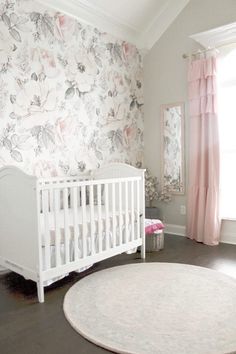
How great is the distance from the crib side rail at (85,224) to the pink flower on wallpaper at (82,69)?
118 centimetres

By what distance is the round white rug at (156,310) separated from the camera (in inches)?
61.5

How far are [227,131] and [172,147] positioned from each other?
71cm

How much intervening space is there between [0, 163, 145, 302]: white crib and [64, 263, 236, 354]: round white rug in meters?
0.21

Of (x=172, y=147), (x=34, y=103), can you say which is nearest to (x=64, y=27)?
(x=34, y=103)

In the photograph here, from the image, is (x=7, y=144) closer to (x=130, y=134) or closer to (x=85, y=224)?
(x=85, y=224)

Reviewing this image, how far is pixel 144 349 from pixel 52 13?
2942 mm

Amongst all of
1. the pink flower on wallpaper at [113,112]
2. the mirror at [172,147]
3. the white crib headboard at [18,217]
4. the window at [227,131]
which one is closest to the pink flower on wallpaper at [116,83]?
the pink flower on wallpaper at [113,112]

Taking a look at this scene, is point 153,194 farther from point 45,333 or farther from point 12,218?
point 45,333

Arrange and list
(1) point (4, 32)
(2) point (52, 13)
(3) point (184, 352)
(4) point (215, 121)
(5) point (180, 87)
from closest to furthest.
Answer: (3) point (184, 352) < (1) point (4, 32) < (2) point (52, 13) < (4) point (215, 121) < (5) point (180, 87)

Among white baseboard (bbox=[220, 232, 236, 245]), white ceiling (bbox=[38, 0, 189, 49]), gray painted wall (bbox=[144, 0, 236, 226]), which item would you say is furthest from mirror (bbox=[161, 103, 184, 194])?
white ceiling (bbox=[38, 0, 189, 49])

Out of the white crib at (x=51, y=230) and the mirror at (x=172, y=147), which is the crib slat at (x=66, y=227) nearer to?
the white crib at (x=51, y=230)

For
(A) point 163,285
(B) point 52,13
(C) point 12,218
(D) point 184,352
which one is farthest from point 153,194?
(D) point 184,352

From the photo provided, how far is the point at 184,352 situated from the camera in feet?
4.83

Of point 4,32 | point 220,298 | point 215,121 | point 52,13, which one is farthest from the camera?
point 215,121
